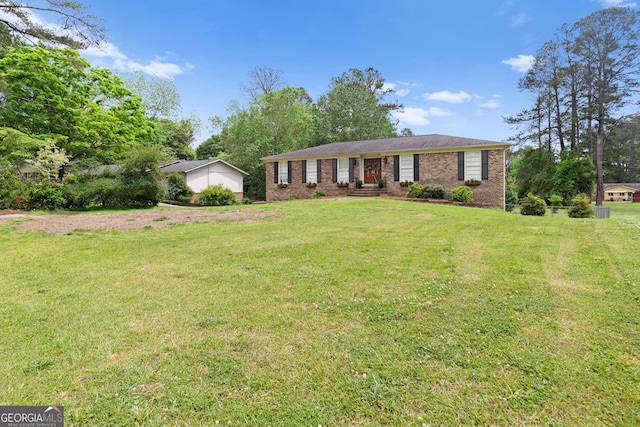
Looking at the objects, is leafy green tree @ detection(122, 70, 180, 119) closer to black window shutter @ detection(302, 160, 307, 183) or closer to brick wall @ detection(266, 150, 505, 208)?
brick wall @ detection(266, 150, 505, 208)

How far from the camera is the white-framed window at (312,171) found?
22000 mm

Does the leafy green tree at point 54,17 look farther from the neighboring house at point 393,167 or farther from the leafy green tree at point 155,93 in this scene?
the leafy green tree at point 155,93

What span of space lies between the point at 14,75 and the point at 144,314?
804 inches

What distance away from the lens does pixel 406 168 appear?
19.4 m

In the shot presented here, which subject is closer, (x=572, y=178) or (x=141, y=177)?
(x=141, y=177)

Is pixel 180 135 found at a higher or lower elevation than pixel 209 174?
higher

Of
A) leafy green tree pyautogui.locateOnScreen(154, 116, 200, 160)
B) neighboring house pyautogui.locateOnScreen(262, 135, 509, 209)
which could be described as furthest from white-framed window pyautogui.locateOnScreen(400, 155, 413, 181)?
leafy green tree pyautogui.locateOnScreen(154, 116, 200, 160)

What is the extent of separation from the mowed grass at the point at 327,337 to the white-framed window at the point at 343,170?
52.7ft

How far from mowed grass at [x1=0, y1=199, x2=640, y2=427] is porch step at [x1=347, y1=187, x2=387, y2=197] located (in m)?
A: 14.6

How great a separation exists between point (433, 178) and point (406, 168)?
1.76 metres

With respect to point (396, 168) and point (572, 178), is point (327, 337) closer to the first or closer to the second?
point (396, 168)

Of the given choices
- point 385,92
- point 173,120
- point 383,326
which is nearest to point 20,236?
point 383,326

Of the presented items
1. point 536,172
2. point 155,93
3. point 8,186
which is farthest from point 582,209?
point 155,93

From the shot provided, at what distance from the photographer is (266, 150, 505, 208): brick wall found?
17.1 metres
